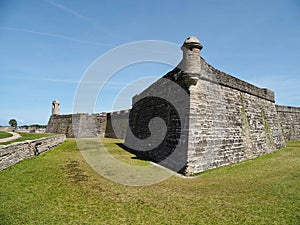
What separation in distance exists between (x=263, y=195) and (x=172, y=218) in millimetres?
2799

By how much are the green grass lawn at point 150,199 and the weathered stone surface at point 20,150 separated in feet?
1.83

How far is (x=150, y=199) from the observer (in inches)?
203

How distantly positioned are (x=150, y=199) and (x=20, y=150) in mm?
7206

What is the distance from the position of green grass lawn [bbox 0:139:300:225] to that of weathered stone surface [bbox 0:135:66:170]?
558 millimetres

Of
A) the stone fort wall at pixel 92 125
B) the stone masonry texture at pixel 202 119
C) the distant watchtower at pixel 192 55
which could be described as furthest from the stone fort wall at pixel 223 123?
the stone fort wall at pixel 92 125

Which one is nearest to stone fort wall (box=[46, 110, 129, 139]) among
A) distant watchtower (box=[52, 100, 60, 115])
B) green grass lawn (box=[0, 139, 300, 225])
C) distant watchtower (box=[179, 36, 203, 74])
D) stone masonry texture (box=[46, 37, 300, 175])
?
distant watchtower (box=[52, 100, 60, 115])

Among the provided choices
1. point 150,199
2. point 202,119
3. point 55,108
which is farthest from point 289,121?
point 55,108

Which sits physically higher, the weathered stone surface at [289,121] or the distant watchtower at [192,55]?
the distant watchtower at [192,55]

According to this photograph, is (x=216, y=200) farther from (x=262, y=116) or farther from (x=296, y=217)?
(x=262, y=116)

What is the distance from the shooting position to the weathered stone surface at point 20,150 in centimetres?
744

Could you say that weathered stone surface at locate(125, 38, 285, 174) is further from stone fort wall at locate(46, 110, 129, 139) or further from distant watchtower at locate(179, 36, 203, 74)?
stone fort wall at locate(46, 110, 129, 139)

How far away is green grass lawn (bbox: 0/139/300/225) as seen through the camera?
157 inches

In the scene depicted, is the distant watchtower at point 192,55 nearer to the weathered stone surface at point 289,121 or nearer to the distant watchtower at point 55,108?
the weathered stone surface at point 289,121

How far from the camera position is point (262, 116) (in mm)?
14133
